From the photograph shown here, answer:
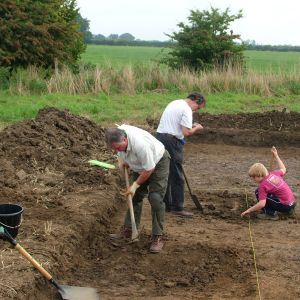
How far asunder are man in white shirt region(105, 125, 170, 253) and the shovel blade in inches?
50.2

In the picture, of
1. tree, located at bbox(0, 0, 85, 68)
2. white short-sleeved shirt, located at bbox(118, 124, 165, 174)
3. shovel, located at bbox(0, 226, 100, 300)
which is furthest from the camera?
tree, located at bbox(0, 0, 85, 68)

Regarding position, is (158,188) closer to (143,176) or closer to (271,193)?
(143,176)

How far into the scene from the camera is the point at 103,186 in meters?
8.80

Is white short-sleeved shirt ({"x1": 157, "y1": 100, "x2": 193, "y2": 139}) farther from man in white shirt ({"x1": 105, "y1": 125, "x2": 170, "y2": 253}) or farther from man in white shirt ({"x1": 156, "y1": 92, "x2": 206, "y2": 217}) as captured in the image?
man in white shirt ({"x1": 105, "y1": 125, "x2": 170, "y2": 253})

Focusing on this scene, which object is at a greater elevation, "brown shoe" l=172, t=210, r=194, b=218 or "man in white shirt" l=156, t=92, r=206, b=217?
"man in white shirt" l=156, t=92, r=206, b=217

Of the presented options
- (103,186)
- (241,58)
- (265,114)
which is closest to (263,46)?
(241,58)

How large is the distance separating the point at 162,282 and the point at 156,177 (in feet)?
4.18

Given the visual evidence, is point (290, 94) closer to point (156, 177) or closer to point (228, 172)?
point (228, 172)

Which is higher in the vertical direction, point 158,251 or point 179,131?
point 179,131

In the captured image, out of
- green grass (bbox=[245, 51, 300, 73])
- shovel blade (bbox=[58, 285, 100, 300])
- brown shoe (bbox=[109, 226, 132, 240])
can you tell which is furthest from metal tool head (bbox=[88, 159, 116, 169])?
green grass (bbox=[245, 51, 300, 73])

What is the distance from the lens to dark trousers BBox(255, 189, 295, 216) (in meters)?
7.94

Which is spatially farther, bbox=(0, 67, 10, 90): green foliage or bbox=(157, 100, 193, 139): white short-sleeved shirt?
bbox=(0, 67, 10, 90): green foliage

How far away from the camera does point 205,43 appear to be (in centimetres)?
2428

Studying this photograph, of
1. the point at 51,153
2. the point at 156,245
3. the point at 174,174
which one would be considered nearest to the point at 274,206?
the point at 174,174
